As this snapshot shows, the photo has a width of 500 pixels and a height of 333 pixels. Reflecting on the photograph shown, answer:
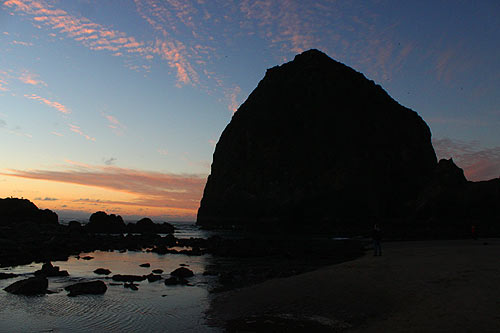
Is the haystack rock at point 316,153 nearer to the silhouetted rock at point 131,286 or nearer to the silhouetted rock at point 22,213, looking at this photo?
the silhouetted rock at point 22,213

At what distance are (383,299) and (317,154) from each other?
100 metres

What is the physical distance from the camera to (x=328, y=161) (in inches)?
4267

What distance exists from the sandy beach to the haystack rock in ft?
269

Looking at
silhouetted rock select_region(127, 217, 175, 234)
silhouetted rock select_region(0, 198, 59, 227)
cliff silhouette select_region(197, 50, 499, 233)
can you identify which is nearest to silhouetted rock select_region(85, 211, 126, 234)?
silhouetted rock select_region(127, 217, 175, 234)

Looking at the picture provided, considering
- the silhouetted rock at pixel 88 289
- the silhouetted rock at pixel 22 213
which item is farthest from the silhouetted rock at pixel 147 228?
the silhouetted rock at pixel 88 289

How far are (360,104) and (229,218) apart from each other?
195 ft

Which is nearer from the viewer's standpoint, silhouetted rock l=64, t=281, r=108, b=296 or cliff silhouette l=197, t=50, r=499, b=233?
silhouetted rock l=64, t=281, r=108, b=296

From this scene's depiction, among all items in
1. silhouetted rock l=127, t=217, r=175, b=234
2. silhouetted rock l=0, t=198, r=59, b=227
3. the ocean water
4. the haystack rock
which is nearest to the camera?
the ocean water

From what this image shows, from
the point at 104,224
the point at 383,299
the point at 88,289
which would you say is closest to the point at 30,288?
the point at 88,289

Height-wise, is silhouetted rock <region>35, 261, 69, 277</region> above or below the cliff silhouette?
below

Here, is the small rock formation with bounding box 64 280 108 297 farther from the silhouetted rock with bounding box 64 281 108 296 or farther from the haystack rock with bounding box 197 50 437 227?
A: the haystack rock with bounding box 197 50 437 227

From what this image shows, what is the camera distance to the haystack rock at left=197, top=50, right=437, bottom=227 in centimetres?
10319

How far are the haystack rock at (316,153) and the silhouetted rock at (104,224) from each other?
136 ft

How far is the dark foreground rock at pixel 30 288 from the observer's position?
661 inches
